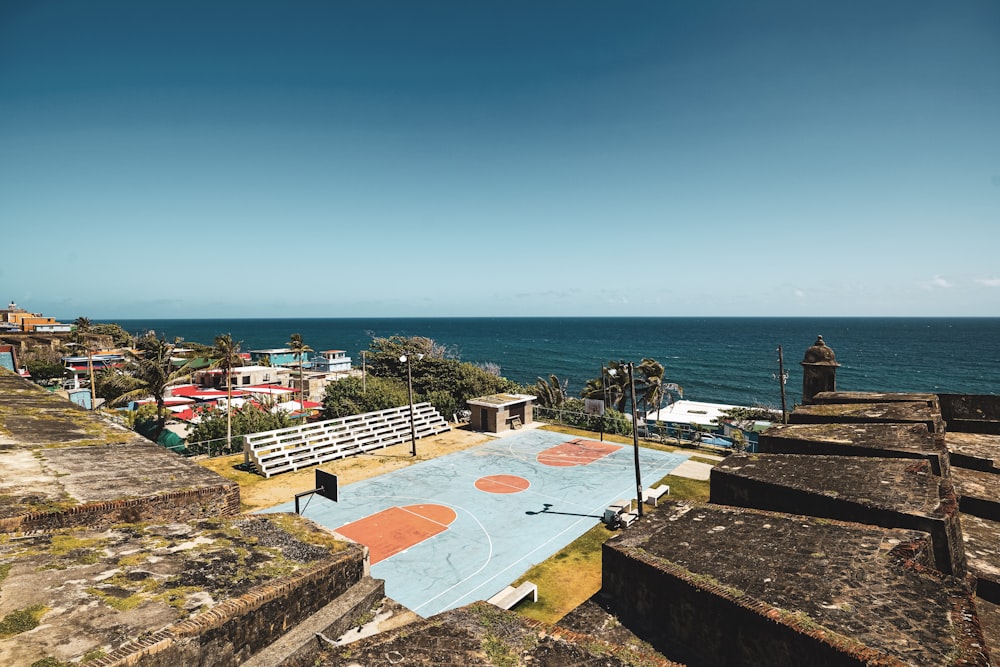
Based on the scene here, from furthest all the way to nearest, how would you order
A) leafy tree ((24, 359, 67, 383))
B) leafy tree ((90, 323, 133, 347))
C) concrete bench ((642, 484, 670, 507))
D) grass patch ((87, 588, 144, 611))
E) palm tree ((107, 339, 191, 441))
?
leafy tree ((90, 323, 133, 347)) < leafy tree ((24, 359, 67, 383)) < palm tree ((107, 339, 191, 441)) < concrete bench ((642, 484, 670, 507)) < grass patch ((87, 588, 144, 611))

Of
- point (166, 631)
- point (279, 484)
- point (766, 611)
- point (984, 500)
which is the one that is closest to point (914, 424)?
point (984, 500)

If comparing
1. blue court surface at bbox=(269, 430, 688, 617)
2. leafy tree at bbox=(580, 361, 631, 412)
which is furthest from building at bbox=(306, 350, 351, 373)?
→ blue court surface at bbox=(269, 430, 688, 617)

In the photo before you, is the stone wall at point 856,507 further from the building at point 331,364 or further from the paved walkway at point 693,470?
the building at point 331,364

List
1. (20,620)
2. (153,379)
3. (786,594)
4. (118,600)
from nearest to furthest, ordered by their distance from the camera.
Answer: (20,620) → (118,600) → (786,594) → (153,379)

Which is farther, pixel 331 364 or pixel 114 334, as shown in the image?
pixel 114 334

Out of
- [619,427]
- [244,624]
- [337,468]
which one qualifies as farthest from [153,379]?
[244,624]

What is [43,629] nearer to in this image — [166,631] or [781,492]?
[166,631]

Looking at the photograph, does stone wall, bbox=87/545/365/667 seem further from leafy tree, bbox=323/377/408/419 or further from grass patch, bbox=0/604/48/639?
leafy tree, bbox=323/377/408/419

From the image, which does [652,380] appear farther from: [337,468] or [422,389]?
[337,468]
